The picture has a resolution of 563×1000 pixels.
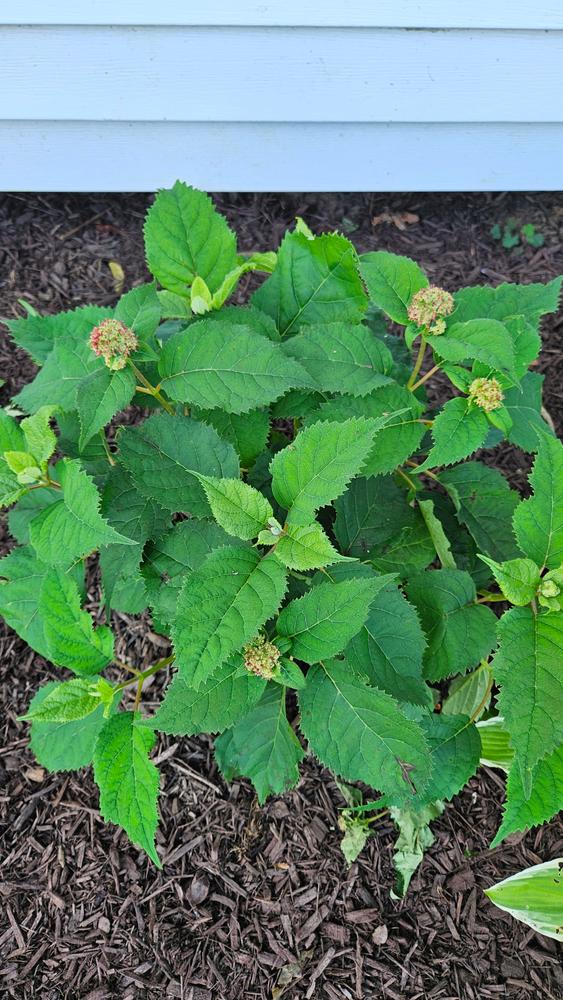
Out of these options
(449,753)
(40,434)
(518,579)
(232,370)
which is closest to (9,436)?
(40,434)

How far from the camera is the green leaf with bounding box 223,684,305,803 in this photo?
1.76m

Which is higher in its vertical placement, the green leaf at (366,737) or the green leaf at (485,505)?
the green leaf at (485,505)

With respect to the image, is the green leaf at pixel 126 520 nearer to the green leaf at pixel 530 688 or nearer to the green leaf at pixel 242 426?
the green leaf at pixel 242 426

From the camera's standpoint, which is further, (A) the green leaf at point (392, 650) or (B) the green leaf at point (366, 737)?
(A) the green leaf at point (392, 650)

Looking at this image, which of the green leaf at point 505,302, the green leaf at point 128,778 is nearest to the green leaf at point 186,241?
the green leaf at point 505,302

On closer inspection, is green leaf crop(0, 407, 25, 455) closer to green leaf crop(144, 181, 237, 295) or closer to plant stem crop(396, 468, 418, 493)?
green leaf crop(144, 181, 237, 295)

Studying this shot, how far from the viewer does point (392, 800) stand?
157 cm

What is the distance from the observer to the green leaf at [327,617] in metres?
1.32

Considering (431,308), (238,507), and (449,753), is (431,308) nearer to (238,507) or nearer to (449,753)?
(238,507)

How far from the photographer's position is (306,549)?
Answer: 133cm

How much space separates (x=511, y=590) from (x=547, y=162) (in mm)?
2611
